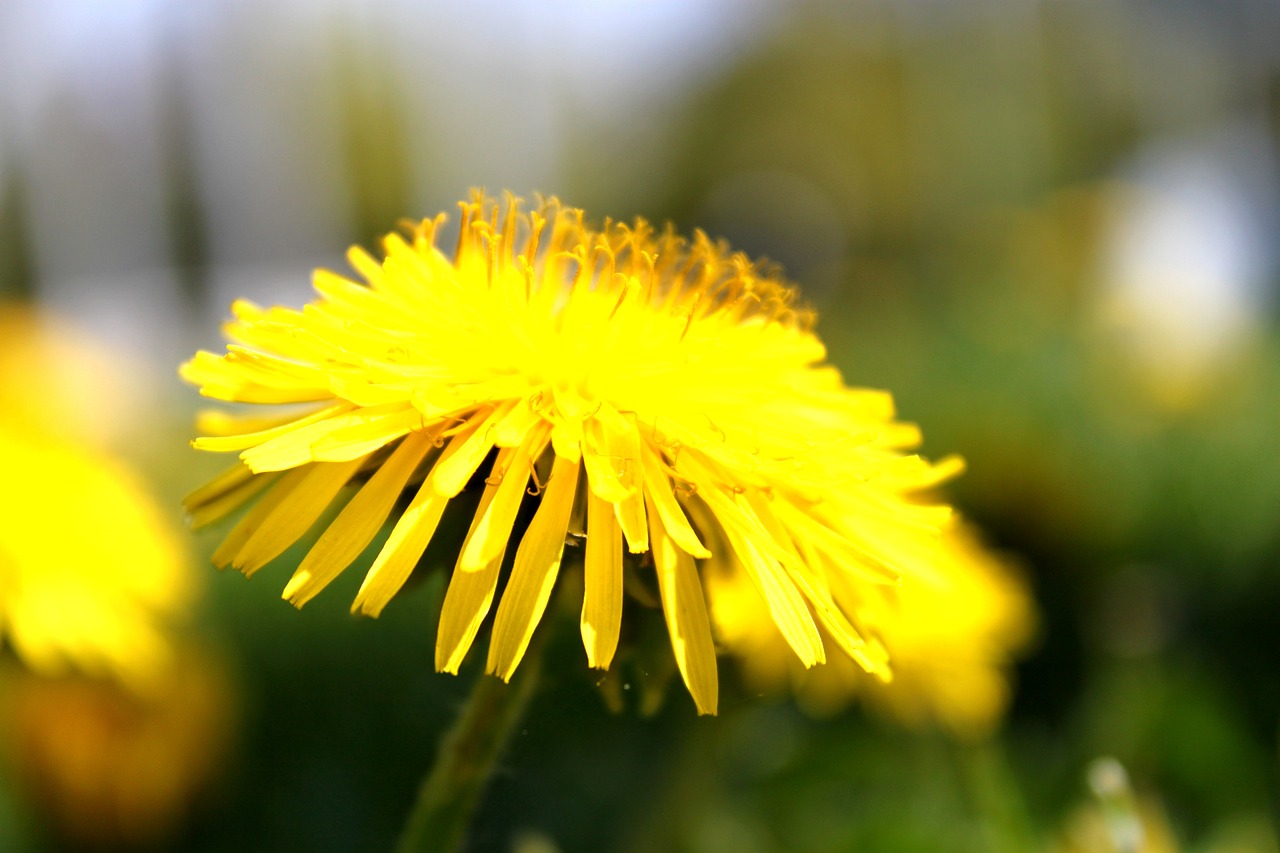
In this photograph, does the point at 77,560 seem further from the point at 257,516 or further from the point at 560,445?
the point at 560,445

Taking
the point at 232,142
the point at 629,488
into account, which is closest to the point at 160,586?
the point at 629,488

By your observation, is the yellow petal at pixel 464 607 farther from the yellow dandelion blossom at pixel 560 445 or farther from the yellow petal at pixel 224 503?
the yellow petal at pixel 224 503

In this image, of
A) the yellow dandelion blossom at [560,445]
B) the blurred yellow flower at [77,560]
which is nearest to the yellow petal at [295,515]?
the yellow dandelion blossom at [560,445]

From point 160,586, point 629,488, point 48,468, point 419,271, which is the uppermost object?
point 419,271

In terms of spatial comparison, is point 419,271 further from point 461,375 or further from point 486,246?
point 461,375

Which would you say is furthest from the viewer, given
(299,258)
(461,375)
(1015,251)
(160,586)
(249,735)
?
(299,258)

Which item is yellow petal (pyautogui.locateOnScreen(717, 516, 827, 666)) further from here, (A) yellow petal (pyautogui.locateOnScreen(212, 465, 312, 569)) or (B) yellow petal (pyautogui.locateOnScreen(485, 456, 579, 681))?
(A) yellow petal (pyautogui.locateOnScreen(212, 465, 312, 569))

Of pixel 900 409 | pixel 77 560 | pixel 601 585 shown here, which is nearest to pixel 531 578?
pixel 601 585
